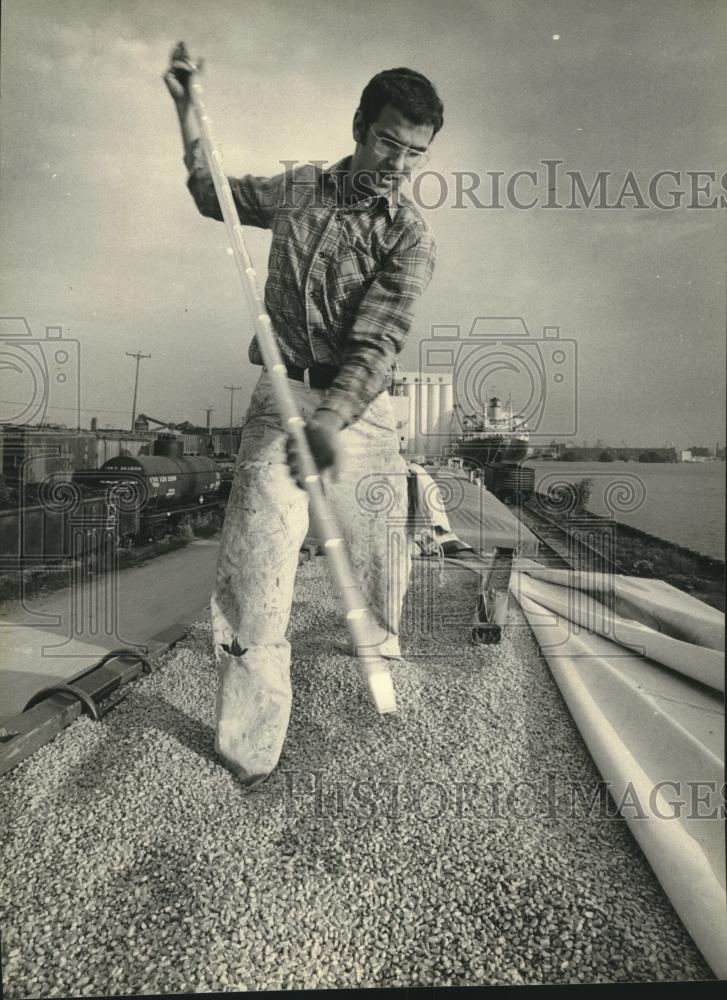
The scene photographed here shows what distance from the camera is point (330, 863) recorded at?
1432 millimetres

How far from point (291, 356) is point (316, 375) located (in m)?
0.10

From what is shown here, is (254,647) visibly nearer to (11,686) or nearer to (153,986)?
(153,986)

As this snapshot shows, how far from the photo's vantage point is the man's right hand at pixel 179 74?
1.37 m

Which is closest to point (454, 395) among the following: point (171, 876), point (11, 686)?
point (171, 876)

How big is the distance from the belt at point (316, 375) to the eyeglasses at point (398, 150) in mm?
589

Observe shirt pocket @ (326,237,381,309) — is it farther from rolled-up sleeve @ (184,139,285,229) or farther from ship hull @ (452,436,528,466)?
ship hull @ (452,436,528,466)

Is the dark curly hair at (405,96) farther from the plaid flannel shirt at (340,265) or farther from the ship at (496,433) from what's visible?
the ship at (496,433)

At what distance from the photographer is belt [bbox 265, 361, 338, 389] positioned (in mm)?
1789

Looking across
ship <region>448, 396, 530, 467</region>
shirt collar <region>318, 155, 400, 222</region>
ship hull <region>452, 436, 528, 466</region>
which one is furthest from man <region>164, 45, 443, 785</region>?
ship hull <region>452, 436, 528, 466</region>

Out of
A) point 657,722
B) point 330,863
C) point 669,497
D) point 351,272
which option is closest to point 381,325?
point 351,272

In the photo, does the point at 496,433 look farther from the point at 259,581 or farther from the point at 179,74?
the point at 179,74

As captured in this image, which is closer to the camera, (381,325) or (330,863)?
(330,863)

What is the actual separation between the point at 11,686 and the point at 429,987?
2741 millimetres

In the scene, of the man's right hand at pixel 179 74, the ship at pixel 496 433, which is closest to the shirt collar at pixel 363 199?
the man's right hand at pixel 179 74
